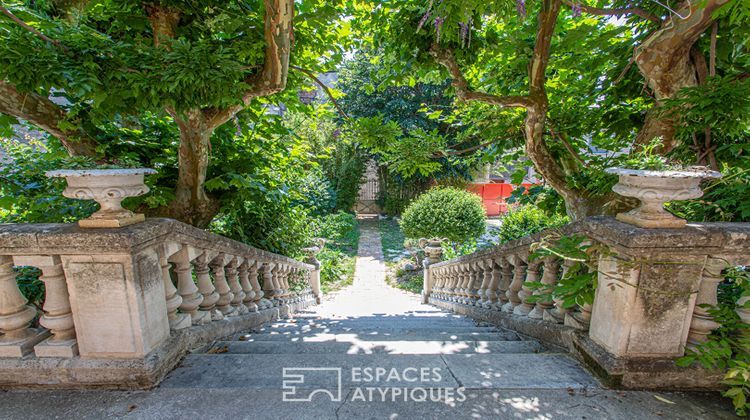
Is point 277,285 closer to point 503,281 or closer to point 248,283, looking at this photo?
point 248,283

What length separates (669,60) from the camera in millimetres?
2635

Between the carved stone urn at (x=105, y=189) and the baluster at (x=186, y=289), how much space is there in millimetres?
546

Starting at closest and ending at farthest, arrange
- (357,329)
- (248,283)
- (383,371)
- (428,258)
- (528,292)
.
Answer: (383,371) < (528,292) < (248,283) < (357,329) < (428,258)

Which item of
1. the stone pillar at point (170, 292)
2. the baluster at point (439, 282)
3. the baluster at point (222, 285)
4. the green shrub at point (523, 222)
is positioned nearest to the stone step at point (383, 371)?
the stone pillar at point (170, 292)

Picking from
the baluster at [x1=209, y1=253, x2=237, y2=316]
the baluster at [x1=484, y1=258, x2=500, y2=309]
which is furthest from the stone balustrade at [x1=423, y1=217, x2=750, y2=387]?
the baluster at [x1=209, y1=253, x2=237, y2=316]

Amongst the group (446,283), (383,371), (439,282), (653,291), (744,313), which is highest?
(653,291)

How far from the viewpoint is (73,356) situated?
179 centimetres

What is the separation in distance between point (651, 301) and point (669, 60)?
6.82 ft

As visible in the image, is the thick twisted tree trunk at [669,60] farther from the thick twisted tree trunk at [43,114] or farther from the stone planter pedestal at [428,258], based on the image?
the stone planter pedestal at [428,258]

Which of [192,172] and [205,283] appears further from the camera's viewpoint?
[192,172]

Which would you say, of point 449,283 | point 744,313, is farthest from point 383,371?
point 449,283

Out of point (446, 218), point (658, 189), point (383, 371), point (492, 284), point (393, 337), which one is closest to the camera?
point (658, 189)

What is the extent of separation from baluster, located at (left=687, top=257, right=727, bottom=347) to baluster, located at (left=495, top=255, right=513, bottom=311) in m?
1.65

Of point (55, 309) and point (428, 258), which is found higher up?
point (55, 309)
